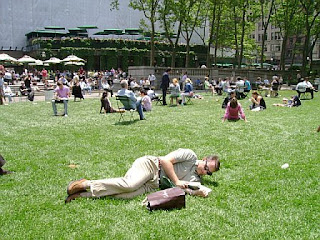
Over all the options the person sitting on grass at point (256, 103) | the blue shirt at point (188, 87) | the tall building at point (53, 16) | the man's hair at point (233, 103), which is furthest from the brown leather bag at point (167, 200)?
the tall building at point (53, 16)

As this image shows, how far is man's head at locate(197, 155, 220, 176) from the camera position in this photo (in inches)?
208

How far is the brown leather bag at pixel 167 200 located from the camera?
15.3 feet

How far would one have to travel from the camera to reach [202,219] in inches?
174

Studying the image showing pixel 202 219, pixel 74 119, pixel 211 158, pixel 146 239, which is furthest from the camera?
pixel 74 119

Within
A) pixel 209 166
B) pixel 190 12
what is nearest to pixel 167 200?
pixel 209 166

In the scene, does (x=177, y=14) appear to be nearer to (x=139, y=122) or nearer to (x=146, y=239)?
(x=139, y=122)

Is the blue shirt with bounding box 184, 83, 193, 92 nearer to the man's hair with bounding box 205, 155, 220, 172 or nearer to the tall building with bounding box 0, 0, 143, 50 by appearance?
the man's hair with bounding box 205, 155, 220, 172

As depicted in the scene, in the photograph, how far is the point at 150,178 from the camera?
5156 mm

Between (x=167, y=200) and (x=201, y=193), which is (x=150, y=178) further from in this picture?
(x=201, y=193)

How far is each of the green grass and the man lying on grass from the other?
156 mm

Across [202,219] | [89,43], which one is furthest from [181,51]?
[202,219]

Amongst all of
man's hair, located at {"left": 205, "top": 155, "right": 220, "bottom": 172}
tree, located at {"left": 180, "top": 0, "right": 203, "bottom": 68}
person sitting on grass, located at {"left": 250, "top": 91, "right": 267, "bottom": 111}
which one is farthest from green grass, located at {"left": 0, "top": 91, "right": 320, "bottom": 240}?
tree, located at {"left": 180, "top": 0, "right": 203, "bottom": 68}

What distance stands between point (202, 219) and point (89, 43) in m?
47.9

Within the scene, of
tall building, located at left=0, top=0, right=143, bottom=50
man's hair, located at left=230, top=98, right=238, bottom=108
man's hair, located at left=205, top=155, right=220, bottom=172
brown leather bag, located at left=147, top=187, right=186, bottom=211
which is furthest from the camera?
tall building, located at left=0, top=0, right=143, bottom=50
